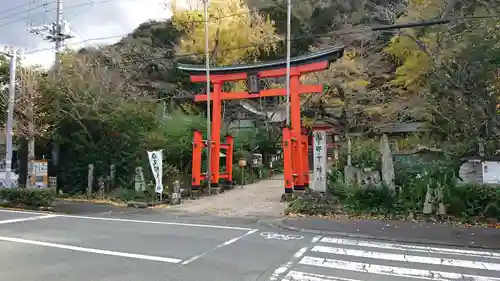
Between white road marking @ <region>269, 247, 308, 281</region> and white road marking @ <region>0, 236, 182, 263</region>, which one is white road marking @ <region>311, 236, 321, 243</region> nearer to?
white road marking @ <region>269, 247, 308, 281</region>

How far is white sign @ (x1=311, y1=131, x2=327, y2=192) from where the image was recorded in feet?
46.2

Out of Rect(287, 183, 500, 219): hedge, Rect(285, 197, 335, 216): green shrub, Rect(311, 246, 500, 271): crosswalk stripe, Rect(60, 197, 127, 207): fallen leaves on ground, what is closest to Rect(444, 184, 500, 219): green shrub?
Rect(287, 183, 500, 219): hedge

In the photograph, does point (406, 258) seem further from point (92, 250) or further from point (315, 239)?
point (92, 250)

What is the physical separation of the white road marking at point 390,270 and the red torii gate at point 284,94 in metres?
9.36

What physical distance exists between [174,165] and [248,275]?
49.0 feet

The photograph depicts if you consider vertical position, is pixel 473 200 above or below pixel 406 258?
above

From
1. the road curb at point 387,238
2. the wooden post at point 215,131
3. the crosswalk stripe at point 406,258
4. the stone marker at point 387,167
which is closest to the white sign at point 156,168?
the wooden post at point 215,131

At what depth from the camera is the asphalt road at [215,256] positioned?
6.05 metres

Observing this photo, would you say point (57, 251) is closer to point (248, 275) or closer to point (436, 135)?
point (248, 275)

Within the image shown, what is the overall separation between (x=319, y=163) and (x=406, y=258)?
7.27m

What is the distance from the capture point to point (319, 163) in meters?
14.4

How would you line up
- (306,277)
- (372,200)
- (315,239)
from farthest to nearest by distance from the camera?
1. (372,200)
2. (315,239)
3. (306,277)

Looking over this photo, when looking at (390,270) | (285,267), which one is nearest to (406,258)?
(390,270)

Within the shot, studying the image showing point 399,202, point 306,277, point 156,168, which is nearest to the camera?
point 306,277
